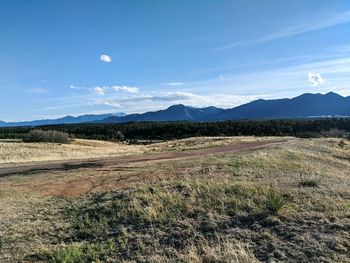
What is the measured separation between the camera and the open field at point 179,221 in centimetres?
866

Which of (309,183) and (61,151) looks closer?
(309,183)

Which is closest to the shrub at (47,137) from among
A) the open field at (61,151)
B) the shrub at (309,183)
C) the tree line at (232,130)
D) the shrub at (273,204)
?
the open field at (61,151)

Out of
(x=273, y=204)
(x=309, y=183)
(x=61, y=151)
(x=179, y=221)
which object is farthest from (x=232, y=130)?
(x=179, y=221)

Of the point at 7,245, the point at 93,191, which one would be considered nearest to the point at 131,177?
the point at 93,191

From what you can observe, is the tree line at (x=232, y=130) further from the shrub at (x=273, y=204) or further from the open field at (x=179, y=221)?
the shrub at (x=273, y=204)

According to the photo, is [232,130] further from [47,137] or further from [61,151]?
[61,151]

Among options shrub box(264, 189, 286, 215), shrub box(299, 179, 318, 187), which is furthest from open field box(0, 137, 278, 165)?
shrub box(264, 189, 286, 215)

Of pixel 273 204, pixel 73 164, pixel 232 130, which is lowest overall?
pixel 232 130

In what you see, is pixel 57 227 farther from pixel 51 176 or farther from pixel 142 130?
pixel 142 130

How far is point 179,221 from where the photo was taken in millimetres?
10469

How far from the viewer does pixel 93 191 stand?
15.2 meters

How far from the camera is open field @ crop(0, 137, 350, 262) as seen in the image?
8664 millimetres

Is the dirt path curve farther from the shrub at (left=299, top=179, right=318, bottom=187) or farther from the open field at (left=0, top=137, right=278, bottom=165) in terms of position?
the shrub at (left=299, top=179, right=318, bottom=187)

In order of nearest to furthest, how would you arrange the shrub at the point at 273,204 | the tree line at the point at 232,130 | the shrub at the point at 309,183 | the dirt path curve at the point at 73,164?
the shrub at the point at 273,204 → the shrub at the point at 309,183 → the dirt path curve at the point at 73,164 → the tree line at the point at 232,130
